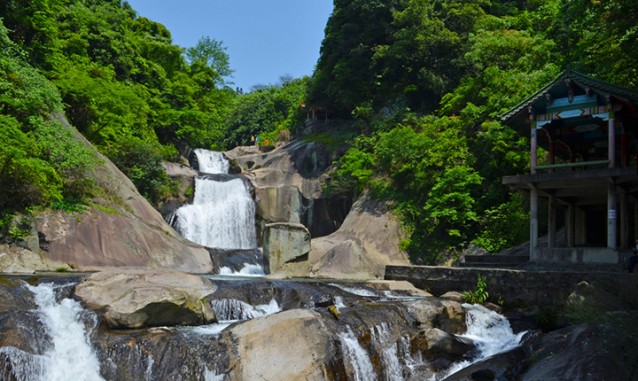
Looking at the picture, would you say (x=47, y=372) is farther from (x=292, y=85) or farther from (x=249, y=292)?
(x=292, y=85)

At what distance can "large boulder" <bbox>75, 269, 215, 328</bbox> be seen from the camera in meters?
10.6

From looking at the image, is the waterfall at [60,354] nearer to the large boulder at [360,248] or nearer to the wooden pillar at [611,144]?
the large boulder at [360,248]

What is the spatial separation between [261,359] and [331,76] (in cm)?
3261

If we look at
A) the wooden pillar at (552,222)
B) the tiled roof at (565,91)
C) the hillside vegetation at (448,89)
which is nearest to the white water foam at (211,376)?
the hillside vegetation at (448,89)

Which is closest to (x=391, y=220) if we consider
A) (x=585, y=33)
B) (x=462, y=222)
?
(x=462, y=222)

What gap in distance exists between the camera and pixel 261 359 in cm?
994

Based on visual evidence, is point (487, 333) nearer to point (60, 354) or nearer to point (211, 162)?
point (60, 354)

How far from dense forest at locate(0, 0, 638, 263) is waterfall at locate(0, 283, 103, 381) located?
818 centimetres

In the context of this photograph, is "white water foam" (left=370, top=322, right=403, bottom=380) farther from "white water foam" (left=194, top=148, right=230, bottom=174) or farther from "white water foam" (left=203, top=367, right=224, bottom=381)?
"white water foam" (left=194, top=148, right=230, bottom=174)

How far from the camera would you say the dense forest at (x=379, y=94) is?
19.2 meters

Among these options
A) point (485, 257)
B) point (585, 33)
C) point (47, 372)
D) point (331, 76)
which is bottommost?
point (47, 372)

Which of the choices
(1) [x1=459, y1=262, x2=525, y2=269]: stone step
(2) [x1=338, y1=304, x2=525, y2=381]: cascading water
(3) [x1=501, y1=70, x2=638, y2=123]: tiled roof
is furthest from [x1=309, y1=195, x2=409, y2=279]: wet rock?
(3) [x1=501, y1=70, x2=638, y2=123]: tiled roof

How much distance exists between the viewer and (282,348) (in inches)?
400

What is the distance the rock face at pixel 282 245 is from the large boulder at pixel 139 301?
1019 centimetres
